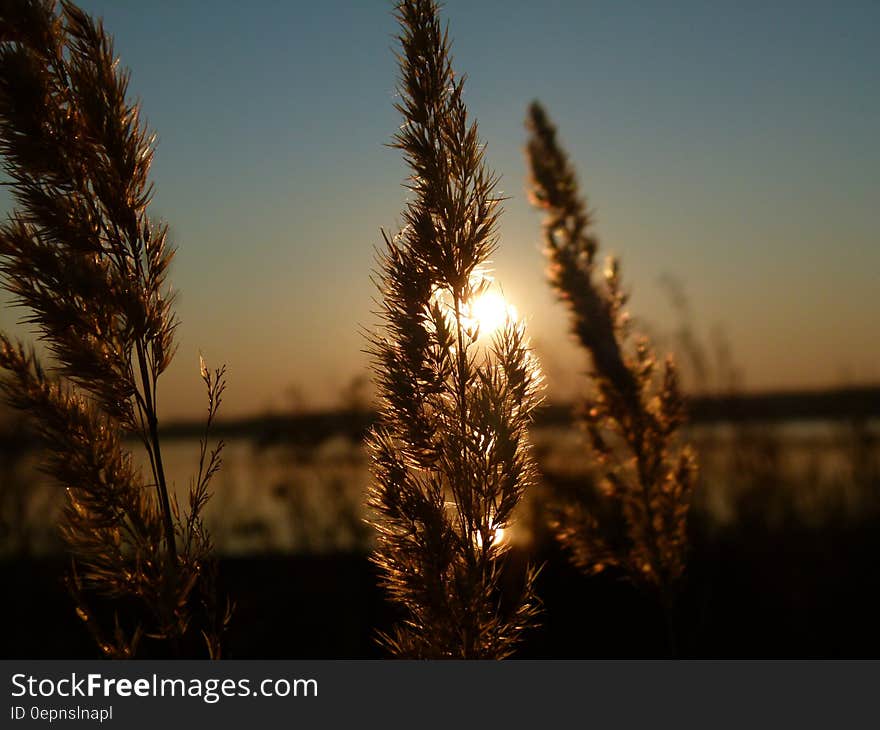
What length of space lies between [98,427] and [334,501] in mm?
4341

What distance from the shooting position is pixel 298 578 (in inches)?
230

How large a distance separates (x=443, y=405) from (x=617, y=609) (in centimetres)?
333

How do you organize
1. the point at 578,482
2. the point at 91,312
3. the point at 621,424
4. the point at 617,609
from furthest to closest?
the point at 578,482
the point at 617,609
the point at 621,424
the point at 91,312

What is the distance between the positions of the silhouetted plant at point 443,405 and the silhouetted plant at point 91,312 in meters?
0.58

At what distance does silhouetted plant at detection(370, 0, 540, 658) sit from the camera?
85.3 inches

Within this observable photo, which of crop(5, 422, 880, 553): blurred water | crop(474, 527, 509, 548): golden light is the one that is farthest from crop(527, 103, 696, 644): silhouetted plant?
crop(5, 422, 880, 553): blurred water

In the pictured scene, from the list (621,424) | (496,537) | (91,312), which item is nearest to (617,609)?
(621,424)

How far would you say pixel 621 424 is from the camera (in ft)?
11.3

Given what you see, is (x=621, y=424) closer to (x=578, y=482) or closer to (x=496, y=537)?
(x=496, y=537)

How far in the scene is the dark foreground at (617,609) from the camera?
184 inches

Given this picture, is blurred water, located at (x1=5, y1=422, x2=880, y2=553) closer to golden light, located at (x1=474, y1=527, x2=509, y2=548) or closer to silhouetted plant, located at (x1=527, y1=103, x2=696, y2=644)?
silhouetted plant, located at (x1=527, y1=103, x2=696, y2=644)

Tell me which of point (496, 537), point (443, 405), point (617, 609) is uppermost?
point (443, 405)

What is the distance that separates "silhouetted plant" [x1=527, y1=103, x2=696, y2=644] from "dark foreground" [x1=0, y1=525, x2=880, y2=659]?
1.23m
